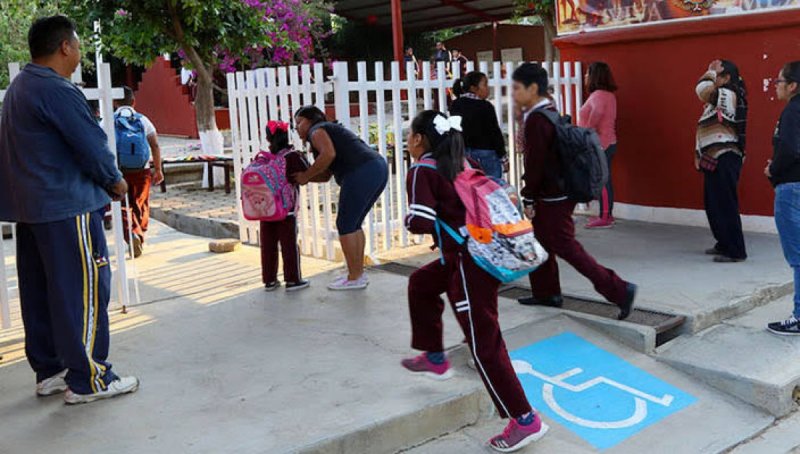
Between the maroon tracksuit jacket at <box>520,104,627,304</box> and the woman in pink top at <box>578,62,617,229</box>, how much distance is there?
9.43 feet

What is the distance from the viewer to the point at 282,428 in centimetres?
355

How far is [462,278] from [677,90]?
201 inches

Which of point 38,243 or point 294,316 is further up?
point 38,243

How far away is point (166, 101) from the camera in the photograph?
2108 cm

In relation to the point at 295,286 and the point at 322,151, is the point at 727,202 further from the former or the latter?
the point at 295,286

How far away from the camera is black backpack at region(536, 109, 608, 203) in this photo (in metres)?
4.96

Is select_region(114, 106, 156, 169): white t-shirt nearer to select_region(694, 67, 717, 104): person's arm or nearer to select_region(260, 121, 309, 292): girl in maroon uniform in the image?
select_region(260, 121, 309, 292): girl in maroon uniform

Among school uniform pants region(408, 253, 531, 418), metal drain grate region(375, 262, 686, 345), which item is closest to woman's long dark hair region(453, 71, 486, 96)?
metal drain grate region(375, 262, 686, 345)

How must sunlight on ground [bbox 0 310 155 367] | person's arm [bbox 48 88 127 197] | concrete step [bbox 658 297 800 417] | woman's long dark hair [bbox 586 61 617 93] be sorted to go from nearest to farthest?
person's arm [bbox 48 88 127 197] < concrete step [bbox 658 297 800 417] < sunlight on ground [bbox 0 310 155 367] < woman's long dark hair [bbox 586 61 617 93]

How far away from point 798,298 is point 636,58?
156 inches

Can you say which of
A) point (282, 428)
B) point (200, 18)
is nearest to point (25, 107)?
point (282, 428)

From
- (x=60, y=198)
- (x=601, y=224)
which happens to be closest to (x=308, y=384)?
(x=60, y=198)

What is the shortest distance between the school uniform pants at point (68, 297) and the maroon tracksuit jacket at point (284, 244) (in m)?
2.07

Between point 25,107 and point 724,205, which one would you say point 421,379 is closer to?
point 25,107
